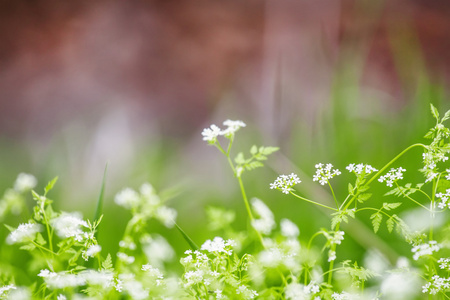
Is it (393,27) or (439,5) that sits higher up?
(439,5)

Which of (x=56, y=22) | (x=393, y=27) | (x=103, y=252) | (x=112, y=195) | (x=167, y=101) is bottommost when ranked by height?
(x=103, y=252)

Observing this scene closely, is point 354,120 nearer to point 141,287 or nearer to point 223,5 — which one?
point 141,287

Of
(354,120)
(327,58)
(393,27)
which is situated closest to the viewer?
(354,120)

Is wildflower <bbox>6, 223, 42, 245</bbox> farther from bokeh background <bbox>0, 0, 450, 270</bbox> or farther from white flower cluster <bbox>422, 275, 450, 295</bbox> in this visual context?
white flower cluster <bbox>422, 275, 450, 295</bbox>

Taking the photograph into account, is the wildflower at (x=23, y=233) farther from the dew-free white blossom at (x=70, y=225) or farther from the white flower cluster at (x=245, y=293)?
the white flower cluster at (x=245, y=293)

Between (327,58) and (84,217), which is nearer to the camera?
(84,217)

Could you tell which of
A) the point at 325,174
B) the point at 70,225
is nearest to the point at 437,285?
the point at 325,174

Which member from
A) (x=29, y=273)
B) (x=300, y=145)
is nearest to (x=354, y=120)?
(x=300, y=145)

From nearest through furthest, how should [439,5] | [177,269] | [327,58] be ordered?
[177,269] < [327,58] < [439,5]

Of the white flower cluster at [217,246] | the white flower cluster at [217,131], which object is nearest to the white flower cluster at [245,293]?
the white flower cluster at [217,246]
